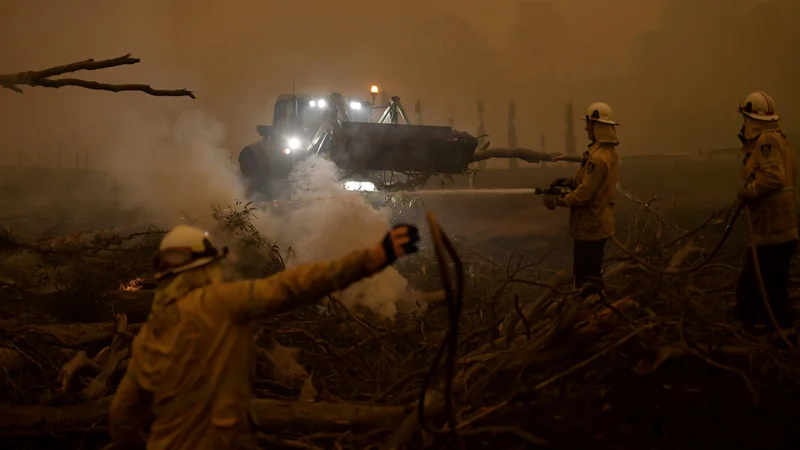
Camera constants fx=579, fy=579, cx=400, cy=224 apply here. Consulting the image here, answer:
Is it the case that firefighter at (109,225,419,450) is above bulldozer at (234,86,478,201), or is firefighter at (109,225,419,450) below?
below

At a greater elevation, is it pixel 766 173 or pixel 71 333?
pixel 766 173

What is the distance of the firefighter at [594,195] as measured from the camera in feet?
15.0

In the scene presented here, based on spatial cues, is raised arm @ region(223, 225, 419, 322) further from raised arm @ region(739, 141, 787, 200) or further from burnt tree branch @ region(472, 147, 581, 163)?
burnt tree branch @ region(472, 147, 581, 163)

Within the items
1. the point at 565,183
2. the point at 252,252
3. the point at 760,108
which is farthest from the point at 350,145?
the point at 760,108

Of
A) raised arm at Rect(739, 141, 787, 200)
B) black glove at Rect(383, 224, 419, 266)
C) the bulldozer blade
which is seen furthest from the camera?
the bulldozer blade

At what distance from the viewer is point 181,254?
A: 7.01 ft

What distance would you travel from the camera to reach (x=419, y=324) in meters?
5.33

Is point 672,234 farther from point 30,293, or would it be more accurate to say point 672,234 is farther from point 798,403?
point 30,293

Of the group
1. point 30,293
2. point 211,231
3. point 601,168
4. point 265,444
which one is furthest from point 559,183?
point 30,293

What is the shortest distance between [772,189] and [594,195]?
47.1 inches

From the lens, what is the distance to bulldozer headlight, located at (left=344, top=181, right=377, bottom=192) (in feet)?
25.4

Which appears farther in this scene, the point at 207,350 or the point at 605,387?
the point at 605,387

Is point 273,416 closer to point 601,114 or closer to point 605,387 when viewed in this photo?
point 605,387

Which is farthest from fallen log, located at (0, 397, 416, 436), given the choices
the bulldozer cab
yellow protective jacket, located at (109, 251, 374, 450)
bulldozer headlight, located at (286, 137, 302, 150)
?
the bulldozer cab
